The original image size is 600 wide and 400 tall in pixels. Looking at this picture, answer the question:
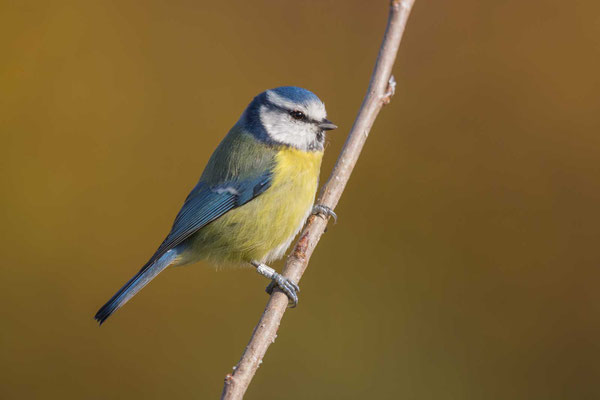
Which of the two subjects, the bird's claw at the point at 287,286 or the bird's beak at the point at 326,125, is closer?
the bird's claw at the point at 287,286

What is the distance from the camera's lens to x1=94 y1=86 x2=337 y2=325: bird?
1862mm

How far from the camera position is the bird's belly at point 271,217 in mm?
1866

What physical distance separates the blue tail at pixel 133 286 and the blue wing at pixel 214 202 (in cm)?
7

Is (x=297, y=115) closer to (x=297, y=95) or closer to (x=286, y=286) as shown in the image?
(x=297, y=95)

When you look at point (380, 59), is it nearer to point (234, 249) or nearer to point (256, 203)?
point (256, 203)

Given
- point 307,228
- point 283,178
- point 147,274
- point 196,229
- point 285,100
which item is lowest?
point 147,274

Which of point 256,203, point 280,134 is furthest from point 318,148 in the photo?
point 256,203

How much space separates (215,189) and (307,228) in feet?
1.14

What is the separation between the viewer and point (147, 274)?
68.7 inches

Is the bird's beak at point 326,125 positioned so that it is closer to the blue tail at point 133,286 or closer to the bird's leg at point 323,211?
the bird's leg at point 323,211

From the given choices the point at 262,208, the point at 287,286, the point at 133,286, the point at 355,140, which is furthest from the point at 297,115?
the point at 133,286

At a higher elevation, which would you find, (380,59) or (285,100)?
(380,59)

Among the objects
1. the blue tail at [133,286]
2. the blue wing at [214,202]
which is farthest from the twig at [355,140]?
the blue tail at [133,286]

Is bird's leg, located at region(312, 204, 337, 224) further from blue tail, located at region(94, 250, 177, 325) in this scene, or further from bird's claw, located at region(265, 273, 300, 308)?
blue tail, located at region(94, 250, 177, 325)
